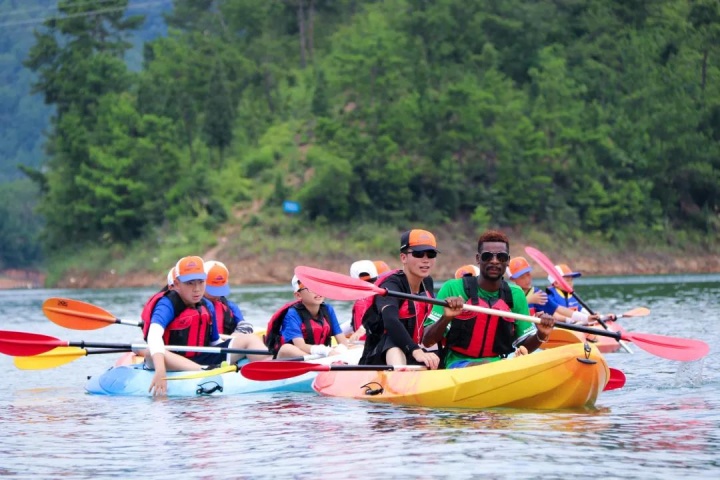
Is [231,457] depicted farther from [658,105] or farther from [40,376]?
[658,105]

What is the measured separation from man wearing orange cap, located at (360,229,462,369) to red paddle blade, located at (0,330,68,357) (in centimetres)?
425

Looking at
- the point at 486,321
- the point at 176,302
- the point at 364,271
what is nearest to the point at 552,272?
the point at 364,271

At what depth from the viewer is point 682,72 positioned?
6550 centimetres

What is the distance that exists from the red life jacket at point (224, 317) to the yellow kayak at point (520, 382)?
A: 4049 mm

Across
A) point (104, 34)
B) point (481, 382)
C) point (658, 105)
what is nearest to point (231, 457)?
point (481, 382)

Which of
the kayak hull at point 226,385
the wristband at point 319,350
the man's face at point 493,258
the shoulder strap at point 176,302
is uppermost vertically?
the man's face at point 493,258

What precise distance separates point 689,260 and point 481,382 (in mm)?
51522

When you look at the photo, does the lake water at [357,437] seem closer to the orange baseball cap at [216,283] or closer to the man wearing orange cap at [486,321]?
the man wearing orange cap at [486,321]

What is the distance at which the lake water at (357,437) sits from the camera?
897 centimetres

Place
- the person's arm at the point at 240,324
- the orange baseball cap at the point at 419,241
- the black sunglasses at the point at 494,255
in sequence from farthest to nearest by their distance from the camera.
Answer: the person's arm at the point at 240,324
the orange baseball cap at the point at 419,241
the black sunglasses at the point at 494,255

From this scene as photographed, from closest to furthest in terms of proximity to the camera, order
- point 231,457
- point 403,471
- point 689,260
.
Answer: point 403,471, point 231,457, point 689,260

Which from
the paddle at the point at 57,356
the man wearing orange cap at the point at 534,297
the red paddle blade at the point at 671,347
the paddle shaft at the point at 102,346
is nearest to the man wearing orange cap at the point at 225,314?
the paddle shaft at the point at 102,346

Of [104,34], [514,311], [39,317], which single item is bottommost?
[39,317]

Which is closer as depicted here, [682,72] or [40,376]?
[40,376]
